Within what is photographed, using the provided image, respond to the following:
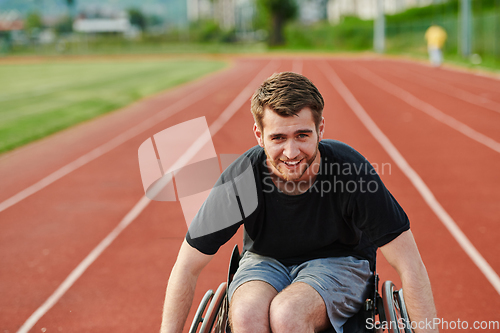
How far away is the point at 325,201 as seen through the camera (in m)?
2.10

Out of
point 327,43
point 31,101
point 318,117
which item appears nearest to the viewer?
point 318,117

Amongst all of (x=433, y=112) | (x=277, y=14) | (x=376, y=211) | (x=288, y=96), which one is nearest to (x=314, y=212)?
(x=376, y=211)

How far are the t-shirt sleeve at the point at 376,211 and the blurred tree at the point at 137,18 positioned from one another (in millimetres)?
96905

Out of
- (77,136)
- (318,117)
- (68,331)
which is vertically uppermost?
(318,117)

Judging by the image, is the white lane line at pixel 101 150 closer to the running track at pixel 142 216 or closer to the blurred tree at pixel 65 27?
the running track at pixel 142 216

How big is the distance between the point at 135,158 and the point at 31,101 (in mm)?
9109

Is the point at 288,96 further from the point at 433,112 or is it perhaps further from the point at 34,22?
the point at 34,22

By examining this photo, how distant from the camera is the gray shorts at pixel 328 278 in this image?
207 centimetres

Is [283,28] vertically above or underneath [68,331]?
above

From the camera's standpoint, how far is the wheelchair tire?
208 cm

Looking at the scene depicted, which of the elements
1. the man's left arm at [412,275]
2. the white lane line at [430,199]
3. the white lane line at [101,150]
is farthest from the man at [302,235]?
the white lane line at [101,150]

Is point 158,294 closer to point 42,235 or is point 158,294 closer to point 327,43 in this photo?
point 42,235

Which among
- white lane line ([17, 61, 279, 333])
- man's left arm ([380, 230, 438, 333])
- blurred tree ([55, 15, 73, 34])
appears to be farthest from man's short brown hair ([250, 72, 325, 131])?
blurred tree ([55, 15, 73, 34])

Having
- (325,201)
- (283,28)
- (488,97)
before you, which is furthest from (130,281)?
(283,28)
